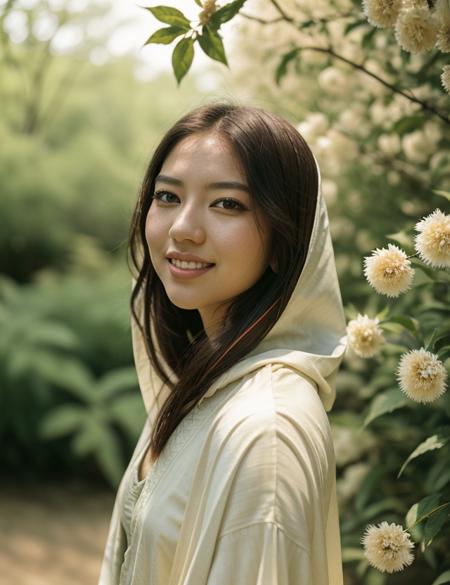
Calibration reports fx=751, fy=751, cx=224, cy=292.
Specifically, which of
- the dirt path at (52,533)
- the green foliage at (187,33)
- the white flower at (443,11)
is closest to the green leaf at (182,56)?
the green foliage at (187,33)

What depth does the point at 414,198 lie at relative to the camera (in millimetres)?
2209

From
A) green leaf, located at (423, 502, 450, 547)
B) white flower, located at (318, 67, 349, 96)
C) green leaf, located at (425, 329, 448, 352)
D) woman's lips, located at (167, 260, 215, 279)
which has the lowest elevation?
green leaf, located at (423, 502, 450, 547)

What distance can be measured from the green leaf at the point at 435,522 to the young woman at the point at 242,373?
14cm

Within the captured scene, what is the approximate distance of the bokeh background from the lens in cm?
194

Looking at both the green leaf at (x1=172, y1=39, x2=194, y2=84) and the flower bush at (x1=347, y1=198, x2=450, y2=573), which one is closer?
the flower bush at (x1=347, y1=198, x2=450, y2=573)

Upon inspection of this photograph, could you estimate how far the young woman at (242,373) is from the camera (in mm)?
880

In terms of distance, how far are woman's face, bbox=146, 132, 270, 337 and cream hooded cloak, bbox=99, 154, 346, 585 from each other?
90 mm

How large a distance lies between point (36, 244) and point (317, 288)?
4.69 metres

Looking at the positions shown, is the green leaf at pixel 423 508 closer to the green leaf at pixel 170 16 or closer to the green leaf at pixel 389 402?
the green leaf at pixel 389 402

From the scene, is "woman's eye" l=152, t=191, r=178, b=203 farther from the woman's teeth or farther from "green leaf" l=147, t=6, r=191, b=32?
"green leaf" l=147, t=6, r=191, b=32

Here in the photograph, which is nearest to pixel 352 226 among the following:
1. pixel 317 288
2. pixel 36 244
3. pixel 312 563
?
pixel 317 288

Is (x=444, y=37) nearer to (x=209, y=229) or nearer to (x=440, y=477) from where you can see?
(x=209, y=229)

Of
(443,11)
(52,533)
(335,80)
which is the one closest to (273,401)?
(443,11)

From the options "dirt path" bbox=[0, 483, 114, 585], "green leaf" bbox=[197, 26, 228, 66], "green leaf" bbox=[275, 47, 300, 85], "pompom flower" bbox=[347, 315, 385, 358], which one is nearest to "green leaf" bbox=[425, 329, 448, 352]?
"pompom flower" bbox=[347, 315, 385, 358]
